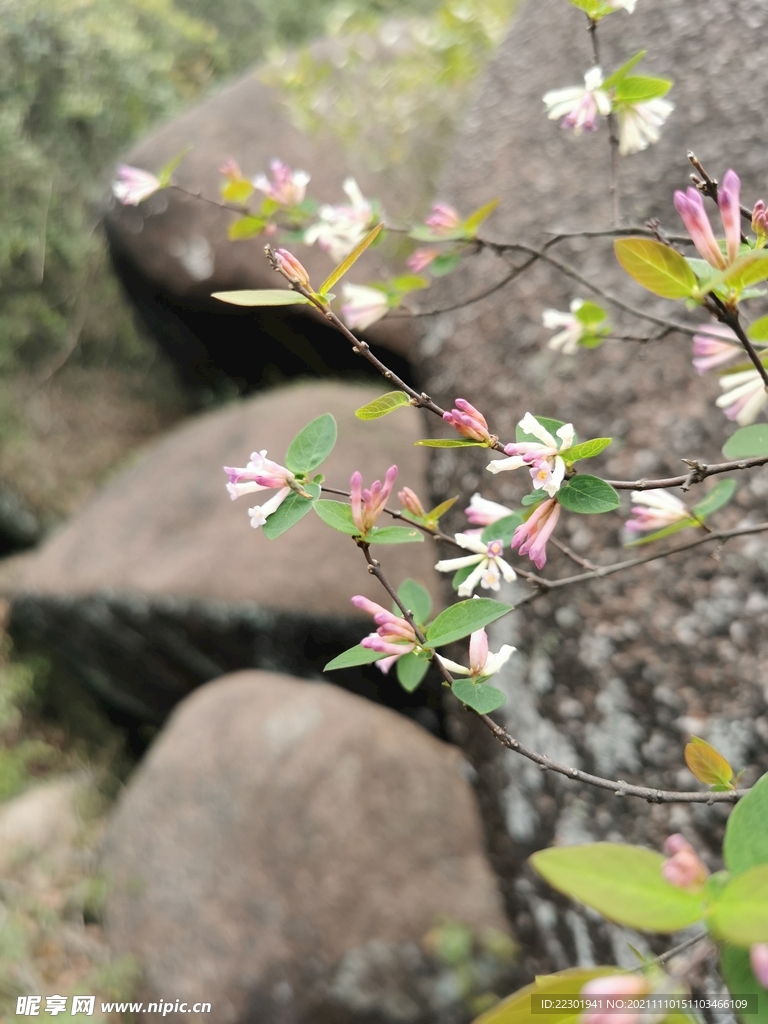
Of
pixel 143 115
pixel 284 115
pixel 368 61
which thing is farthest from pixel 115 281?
pixel 368 61

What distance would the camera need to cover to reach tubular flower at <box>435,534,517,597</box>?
428 mm

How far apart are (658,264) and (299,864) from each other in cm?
122

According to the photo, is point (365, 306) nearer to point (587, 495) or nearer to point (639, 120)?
point (639, 120)

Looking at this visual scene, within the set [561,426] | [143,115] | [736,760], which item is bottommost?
[736,760]

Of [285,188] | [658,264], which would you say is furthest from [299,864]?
[658,264]

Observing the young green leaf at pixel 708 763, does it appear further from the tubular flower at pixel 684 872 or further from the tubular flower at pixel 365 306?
the tubular flower at pixel 365 306

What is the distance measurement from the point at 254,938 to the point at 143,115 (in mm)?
2854

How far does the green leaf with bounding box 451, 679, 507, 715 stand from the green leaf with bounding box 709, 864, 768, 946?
159 mm

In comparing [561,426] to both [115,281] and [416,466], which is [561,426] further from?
[115,281]

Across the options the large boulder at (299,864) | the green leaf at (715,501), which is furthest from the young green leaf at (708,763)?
the large boulder at (299,864)

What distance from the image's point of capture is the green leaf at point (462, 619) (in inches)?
14.1

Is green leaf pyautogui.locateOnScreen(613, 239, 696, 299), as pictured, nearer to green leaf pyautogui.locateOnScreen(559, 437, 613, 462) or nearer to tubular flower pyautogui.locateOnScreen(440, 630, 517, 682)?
green leaf pyautogui.locateOnScreen(559, 437, 613, 462)

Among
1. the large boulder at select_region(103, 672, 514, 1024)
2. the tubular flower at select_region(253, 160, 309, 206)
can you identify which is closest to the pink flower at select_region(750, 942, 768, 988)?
the tubular flower at select_region(253, 160, 309, 206)

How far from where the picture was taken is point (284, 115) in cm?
218
